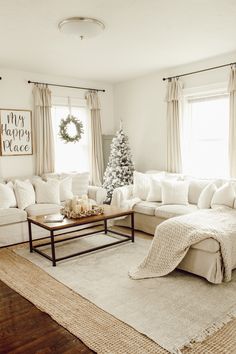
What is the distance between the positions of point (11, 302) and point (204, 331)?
173 cm

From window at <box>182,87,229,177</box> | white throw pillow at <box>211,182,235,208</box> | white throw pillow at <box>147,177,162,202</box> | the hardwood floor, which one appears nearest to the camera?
the hardwood floor

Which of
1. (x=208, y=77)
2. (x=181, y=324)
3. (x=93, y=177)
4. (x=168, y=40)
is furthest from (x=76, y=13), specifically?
(x=93, y=177)

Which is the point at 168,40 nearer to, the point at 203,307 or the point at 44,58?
the point at 44,58

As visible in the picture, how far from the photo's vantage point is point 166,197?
15.6ft

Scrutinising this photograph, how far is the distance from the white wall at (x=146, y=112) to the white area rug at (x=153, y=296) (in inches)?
102

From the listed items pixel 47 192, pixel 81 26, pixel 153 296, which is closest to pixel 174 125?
pixel 47 192

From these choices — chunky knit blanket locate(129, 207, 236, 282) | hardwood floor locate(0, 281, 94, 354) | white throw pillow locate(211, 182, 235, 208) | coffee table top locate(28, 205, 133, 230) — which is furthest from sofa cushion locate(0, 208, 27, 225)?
white throw pillow locate(211, 182, 235, 208)

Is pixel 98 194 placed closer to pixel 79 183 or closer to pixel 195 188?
pixel 79 183

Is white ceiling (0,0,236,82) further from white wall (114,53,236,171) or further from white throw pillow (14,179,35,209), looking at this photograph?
white throw pillow (14,179,35,209)

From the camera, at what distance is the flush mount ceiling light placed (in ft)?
10.8

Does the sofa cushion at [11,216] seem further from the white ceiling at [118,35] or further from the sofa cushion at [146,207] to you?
the white ceiling at [118,35]

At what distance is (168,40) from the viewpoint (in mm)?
4055

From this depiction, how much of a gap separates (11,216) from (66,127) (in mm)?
2250

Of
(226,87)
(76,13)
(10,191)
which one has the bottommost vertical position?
(10,191)
